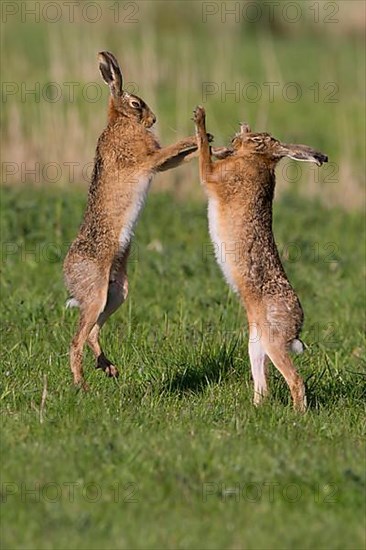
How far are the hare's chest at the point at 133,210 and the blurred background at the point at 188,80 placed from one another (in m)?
2.16

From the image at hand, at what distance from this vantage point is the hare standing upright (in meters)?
7.01

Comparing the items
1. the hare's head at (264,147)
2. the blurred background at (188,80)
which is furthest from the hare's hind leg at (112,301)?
the blurred background at (188,80)

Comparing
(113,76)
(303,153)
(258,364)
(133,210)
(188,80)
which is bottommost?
(258,364)

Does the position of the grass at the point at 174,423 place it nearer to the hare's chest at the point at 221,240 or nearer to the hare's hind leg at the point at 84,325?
the hare's hind leg at the point at 84,325

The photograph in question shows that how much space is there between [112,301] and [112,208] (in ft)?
1.98

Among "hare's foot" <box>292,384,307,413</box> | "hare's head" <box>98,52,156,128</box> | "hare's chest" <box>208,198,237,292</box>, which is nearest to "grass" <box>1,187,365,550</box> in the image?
"hare's foot" <box>292,384,307,413</box>

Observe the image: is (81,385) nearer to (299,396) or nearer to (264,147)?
(299,396)

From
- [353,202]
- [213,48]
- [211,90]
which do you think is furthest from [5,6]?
[353,202]

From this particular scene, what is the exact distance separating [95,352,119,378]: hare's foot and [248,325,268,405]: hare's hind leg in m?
0.91

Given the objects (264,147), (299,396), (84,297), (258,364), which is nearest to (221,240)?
(264,147)

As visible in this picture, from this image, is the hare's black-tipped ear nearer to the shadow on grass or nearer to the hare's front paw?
the hare's front paw

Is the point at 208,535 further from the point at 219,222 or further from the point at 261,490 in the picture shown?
the point at 219,222

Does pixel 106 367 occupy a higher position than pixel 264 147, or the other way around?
pixel 264 147

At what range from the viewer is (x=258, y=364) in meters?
6.99
